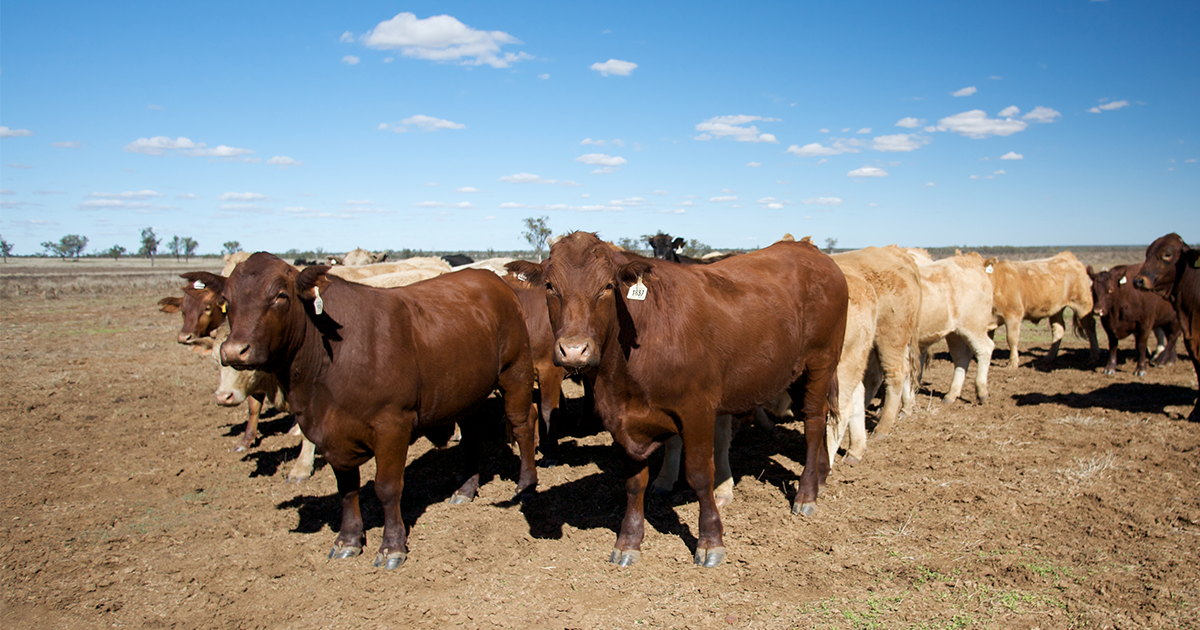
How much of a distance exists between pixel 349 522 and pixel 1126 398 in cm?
1060

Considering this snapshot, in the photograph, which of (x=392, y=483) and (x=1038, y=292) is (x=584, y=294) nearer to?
(x=392, y=483)

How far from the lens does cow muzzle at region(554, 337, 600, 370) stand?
12.4 feet

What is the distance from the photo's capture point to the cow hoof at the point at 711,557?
4660 millimetres

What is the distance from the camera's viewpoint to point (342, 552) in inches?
198

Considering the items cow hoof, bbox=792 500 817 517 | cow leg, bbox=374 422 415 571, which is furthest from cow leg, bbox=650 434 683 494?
cow leg, bbox=374 422 415 571

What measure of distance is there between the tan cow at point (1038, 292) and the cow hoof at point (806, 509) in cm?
890

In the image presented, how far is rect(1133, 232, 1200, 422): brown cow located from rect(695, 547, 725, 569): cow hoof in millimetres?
7459

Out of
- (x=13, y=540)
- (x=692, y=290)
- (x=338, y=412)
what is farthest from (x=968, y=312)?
(x=13, y=540)

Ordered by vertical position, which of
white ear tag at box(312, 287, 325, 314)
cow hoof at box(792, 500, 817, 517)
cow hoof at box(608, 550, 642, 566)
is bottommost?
cow hoof at box(608, 550, 642, 566)

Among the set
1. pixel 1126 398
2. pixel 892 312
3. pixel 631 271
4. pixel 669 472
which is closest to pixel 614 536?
pixel 669 472

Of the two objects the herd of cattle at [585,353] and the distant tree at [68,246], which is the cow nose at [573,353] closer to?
the herd of cattle at [585,353]

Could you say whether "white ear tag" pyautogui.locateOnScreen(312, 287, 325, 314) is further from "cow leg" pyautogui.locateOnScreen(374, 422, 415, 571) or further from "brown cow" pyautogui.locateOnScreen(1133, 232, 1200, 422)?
"brown cow" pyautogui.locateOnScreen(1133, 232, 1200, 422)

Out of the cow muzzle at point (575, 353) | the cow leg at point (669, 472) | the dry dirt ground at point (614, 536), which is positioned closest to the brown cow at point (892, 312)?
the dry dirt ground at point (614, 536)

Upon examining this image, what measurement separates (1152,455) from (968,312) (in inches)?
132
